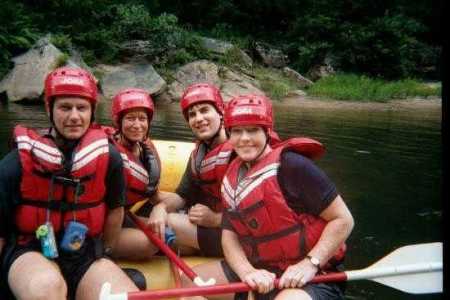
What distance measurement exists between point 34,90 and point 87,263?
9718 millimetres

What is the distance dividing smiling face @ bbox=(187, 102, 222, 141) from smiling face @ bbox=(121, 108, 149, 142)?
1.04 feet

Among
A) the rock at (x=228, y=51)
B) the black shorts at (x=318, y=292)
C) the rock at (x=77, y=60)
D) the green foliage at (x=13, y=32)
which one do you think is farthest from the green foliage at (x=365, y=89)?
the black shorts at (x=318, y=292)

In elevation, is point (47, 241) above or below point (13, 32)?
below

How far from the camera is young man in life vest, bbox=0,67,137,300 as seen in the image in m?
2.60

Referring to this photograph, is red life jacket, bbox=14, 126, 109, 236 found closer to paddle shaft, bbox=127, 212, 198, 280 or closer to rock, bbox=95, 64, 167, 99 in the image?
paddle shaft, bbox=127, 212, 198, 280

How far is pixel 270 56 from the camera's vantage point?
19.0 metres

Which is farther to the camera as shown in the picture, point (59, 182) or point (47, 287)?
point (59, 182)

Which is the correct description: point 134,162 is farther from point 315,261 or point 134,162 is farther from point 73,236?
point 315,261

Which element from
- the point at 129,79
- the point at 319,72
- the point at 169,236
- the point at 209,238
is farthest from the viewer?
the point at 319,72

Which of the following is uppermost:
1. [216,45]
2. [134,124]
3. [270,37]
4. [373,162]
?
[270,37]

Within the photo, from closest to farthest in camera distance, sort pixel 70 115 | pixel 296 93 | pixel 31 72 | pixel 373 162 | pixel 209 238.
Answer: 1. pixel 70 115
2. pixel 209 238
3. pixel 373 162
4. pixel 31 72
5. pixel 296 93

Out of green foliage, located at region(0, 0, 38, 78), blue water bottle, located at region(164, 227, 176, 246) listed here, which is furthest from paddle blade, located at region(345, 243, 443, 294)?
green foliage, located at region(0, 0, 38, 78)

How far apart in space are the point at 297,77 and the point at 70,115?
1556 centimetres

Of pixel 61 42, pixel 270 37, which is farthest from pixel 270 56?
pixel 61 42
